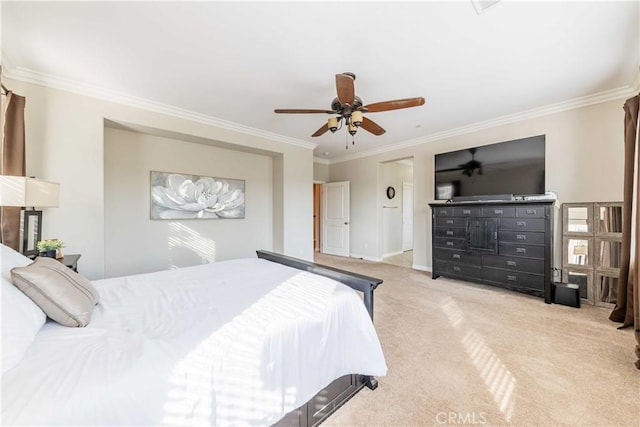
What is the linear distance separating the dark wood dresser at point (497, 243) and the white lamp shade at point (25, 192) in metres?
4.63

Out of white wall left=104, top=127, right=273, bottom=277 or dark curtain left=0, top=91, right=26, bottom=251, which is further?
white wall left=104, top=127, right=273, bottom=277

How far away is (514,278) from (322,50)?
11.9 feet

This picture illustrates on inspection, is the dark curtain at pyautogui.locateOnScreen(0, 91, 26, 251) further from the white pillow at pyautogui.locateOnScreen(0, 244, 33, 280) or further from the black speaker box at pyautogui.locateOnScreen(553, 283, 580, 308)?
the black speaker box at pyautogui.locateOnScreen(553, 283, 580, 308)

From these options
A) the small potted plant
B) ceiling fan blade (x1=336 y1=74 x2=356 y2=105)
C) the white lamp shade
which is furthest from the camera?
the small potted plant

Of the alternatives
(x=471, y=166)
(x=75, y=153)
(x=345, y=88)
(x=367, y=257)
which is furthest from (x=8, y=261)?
(x=367, y=257)

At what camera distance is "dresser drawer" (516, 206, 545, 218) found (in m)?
3.20

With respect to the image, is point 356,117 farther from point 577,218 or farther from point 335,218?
point 335,218

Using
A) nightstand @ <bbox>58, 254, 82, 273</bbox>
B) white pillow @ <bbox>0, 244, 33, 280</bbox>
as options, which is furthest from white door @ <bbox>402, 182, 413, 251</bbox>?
white pillow @ <bbox>0, 244, 33, 280</bbox>

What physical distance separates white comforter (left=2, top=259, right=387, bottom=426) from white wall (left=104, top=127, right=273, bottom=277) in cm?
226

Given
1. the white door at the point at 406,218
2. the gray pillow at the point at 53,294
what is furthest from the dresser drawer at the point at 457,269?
the gray pillow at the point at 53,294

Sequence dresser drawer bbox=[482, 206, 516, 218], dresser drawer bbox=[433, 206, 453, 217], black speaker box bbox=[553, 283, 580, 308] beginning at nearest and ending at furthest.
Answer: black speaker box bbox=[553, 283, 580, 308], dresser drawer bbox=[482, 206, 516, 218], dresser drawer bbox=[433, 206, 453, 217]

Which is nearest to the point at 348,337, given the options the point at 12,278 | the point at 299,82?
the point at 12,278

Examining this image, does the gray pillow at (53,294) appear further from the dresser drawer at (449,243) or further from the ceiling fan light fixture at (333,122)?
the dresser drawer at (449,243)

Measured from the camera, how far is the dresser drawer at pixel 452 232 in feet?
12.8
